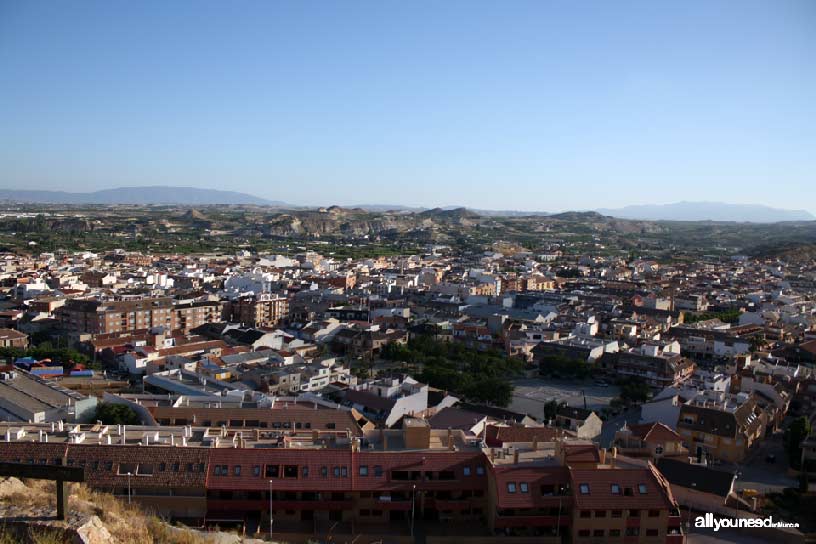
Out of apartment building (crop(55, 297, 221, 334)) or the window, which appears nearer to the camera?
the window

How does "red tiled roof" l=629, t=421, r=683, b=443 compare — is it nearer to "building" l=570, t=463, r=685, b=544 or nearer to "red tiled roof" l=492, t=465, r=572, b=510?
"building" l=570, t=463, r=685, b=544

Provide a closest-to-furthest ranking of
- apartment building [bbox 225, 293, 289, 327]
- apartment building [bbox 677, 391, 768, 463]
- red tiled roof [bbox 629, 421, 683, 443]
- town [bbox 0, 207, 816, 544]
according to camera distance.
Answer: town [bbox 0, 207, 816, 544]
red tiled roof [bbox 629, 421, 683, 443]
apartment building [bbox 677, 391, 768, 463]
apartment building [bbox 225, 293, 289, 327]

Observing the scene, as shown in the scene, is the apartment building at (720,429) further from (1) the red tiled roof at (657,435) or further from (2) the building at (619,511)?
(2) the building at (619,511)

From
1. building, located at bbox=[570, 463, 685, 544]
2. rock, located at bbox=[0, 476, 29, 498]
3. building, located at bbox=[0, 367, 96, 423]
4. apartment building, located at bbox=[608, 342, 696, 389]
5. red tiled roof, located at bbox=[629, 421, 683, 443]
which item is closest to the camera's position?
rock, located at bbox=[0, 476, 29, 498]

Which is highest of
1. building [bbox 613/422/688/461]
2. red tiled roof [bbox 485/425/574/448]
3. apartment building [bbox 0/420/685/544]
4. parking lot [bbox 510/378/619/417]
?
apartment building [bbox 0/420/685/544]

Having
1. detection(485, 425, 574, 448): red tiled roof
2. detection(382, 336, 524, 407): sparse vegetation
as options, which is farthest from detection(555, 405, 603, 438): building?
detection(485, 425, 574, 448): red tiled roof

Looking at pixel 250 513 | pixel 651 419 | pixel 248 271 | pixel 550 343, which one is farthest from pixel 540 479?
pixel 248 271
